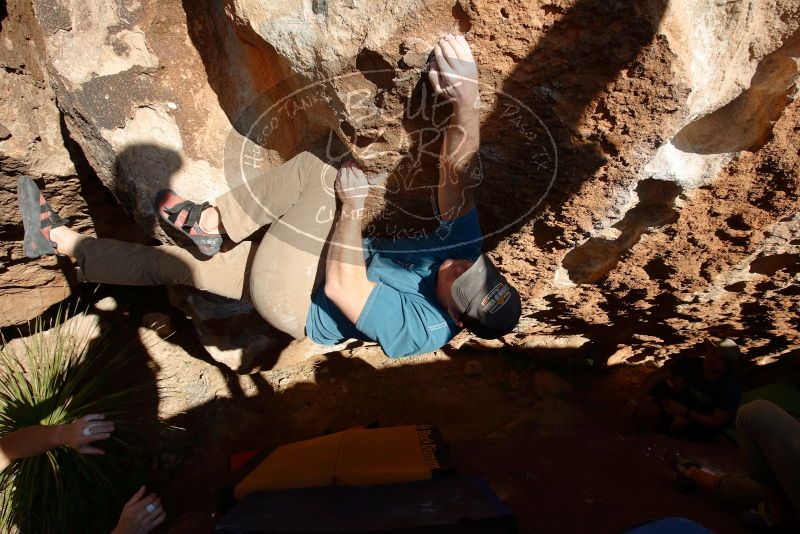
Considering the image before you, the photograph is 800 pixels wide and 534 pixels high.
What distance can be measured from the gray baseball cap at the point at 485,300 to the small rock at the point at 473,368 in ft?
7.69

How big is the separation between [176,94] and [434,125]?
146 cm

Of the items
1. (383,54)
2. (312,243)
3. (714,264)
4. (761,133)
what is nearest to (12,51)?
(312,243)

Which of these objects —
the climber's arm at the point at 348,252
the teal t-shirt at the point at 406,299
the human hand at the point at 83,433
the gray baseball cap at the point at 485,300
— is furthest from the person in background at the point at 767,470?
the human hand at the point at 83,433

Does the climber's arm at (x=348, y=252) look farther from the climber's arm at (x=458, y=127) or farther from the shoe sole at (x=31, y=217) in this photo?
the shoe sole at (x=31, y=217)

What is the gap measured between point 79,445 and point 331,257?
6.73 feet

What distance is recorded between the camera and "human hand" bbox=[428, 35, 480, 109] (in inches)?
59.9

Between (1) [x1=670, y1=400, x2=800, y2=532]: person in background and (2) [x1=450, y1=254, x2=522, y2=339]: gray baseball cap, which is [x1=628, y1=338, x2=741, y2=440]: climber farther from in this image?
(2) [x1=450, y1=254, x2=522, y2=339]: gray baseball cap

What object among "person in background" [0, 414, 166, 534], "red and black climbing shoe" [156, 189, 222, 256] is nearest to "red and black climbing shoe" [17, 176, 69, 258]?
"red and black climbing shoe" [156, 189, 222, 256]

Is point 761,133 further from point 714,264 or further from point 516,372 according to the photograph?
point 516,372

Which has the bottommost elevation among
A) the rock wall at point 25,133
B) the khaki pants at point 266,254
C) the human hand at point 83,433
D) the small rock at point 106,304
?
the human hand at point 83,433

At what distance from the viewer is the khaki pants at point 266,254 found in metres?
2.12

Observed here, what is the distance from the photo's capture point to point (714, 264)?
2.46m

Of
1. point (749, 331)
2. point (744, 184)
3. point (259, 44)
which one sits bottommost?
point (749, 331)

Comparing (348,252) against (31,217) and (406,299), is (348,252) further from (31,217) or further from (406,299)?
(31,217)
